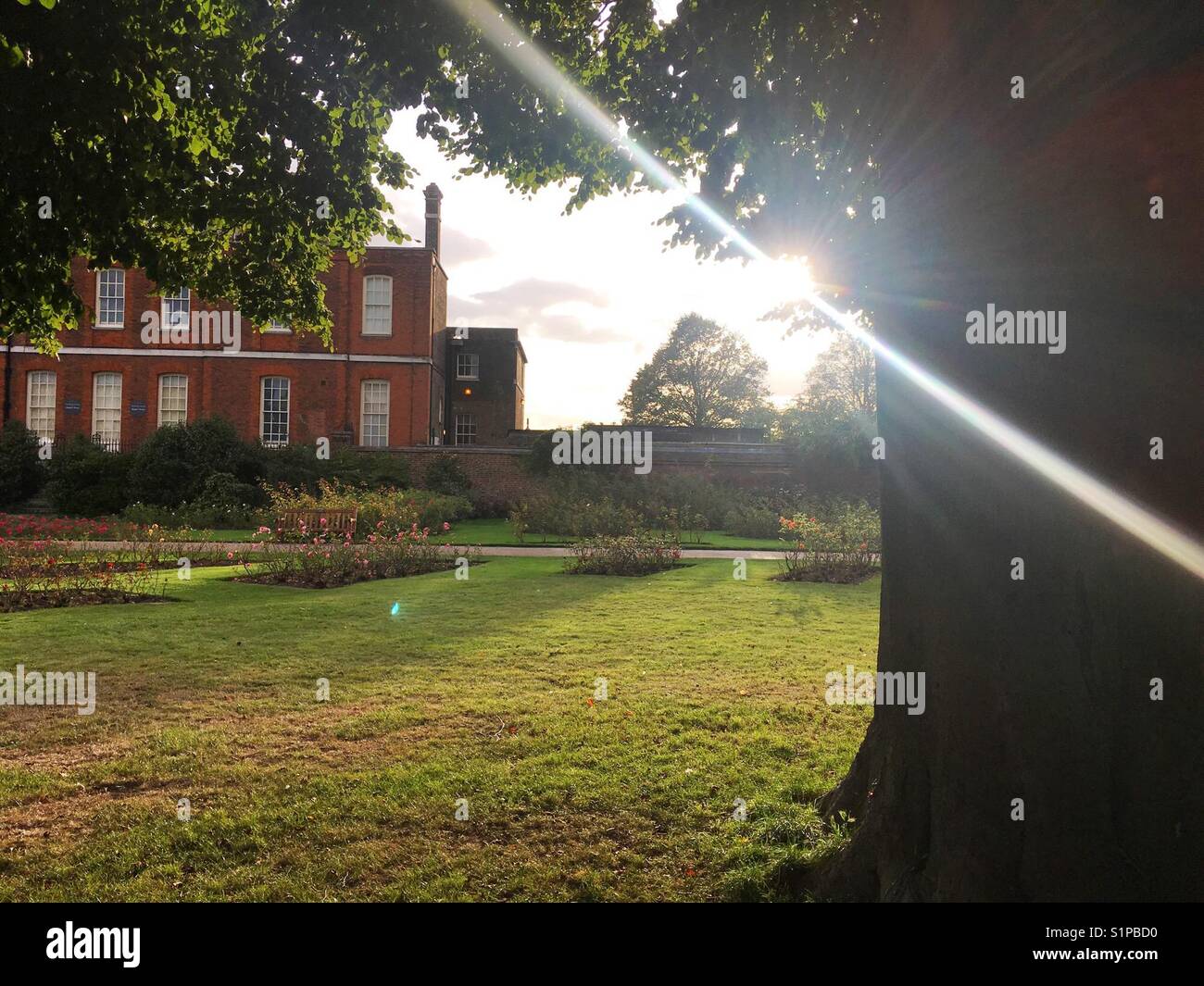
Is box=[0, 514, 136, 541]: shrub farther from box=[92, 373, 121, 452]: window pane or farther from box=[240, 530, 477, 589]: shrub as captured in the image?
box=[92, 373, 121, 452]: window pane

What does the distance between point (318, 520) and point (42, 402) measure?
24.2 metres

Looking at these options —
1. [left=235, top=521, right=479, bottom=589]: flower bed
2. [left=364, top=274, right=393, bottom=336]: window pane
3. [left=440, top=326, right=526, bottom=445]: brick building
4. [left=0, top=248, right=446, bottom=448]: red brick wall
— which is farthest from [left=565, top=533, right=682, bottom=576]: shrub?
[left=440, top=326, right=526, bottom=445]: brick building

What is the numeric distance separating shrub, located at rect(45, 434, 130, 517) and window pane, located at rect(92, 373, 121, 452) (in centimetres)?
602

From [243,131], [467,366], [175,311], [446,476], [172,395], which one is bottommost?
[446,476]

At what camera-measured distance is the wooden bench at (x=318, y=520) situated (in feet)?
52.0

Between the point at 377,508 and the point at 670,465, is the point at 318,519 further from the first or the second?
the point at 670,465

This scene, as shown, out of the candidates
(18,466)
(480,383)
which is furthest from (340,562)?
(480,383)

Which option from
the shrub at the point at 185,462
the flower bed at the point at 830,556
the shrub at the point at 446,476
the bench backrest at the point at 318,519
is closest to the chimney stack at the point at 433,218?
the shrub at the point at 446,476

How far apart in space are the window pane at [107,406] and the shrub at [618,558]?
2785cm

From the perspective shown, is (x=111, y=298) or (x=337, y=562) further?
(x=111, y=298)

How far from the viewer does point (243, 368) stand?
1308 inches

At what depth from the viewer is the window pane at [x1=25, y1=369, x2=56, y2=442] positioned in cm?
3278

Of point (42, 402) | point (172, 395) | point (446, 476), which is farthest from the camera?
point (172, 395)

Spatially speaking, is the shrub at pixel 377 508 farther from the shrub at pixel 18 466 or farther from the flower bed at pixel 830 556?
the shrub at pixel 18 466
